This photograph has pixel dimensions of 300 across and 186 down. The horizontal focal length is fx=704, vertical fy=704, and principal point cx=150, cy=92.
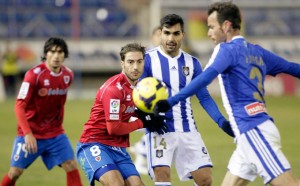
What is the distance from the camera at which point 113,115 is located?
23.7 feet

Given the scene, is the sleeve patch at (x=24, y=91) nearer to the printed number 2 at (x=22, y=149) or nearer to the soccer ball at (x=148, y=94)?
the printed number 2 at (x=22, y=149)

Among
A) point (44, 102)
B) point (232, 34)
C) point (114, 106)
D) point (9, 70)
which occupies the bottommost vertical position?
point (9, 70)

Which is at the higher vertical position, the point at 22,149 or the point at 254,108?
the point at 254,108

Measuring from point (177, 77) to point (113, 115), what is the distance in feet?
3.39

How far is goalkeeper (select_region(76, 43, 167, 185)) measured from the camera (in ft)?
23.8

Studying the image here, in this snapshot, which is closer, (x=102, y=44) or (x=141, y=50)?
(x=141, y=50)

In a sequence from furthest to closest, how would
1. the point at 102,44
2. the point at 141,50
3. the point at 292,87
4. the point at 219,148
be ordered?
the point at 102,44 < the point at 292,87 < the point at 219,148 < the point at 141,50

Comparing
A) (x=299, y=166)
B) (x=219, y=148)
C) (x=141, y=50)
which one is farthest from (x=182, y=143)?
(x=219, y=148)

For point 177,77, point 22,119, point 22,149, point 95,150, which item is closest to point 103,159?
point 95,150

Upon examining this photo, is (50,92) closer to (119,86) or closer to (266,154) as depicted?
(119,86)

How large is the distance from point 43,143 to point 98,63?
929 inches

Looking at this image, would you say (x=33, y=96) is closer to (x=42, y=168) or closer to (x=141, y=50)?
(x=141, y=50)

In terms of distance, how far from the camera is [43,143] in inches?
361

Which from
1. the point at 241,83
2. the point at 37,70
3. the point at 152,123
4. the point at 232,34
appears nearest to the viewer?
the point at 241,83
